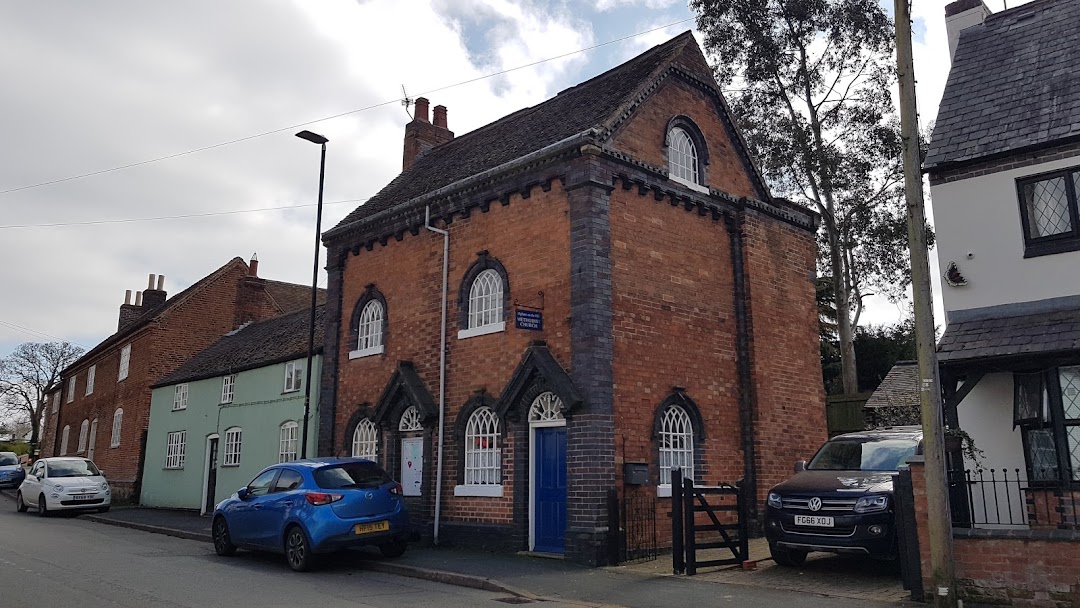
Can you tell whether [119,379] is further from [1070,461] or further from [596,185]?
[1070,461]

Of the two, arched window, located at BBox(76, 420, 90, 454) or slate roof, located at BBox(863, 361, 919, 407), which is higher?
slate roof, located at BBox(863, 361, 919, 407)

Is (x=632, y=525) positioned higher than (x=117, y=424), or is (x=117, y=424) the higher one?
(x=117, y=424)

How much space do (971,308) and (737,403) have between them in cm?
562

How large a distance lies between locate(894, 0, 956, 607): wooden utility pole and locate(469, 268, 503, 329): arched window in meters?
7.78

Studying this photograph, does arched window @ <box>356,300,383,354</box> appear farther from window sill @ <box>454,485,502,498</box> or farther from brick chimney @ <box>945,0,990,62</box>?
brick chimney @ <box>945,0,990,62</box>

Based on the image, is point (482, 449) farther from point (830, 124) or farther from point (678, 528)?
point (830, 124)

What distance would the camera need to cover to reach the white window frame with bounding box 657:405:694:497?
1398cm

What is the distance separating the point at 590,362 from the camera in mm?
12938

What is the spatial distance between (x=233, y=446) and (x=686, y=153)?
15.7 metres

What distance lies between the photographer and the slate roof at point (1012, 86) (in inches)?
429

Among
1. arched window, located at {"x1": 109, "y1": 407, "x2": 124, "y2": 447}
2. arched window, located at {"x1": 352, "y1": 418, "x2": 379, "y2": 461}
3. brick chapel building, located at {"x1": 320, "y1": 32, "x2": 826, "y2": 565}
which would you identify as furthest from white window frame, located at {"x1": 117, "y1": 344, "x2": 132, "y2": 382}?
arched window, located at {"x1": 352, "y1": 418, "x2": 379, "y2": 461}

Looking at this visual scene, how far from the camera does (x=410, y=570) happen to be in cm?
1182

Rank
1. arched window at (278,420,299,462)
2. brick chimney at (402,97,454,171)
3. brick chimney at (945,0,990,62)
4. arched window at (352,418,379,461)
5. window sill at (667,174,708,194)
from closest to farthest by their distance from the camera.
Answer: brick chimney at (945,0,990,62) → window sill at (667,174,708,194) → arched window at (352,418,379,461) → arched window at (278,420,299,462) → brick chimney at (402,97,454,171)

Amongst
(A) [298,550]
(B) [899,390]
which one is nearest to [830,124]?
(B) [899,390]
